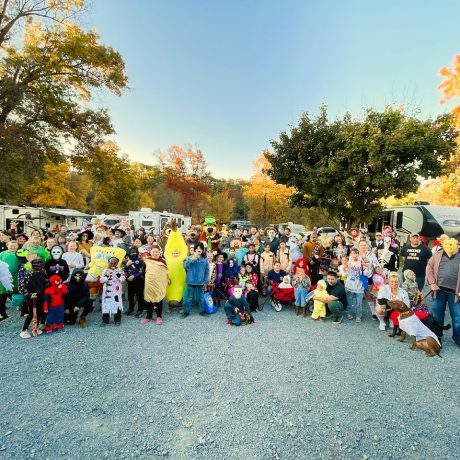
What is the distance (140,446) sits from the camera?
8.06 ft

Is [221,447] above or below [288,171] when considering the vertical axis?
below

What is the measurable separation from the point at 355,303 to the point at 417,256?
5.67ft

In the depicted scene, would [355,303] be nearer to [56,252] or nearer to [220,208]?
[56,252]

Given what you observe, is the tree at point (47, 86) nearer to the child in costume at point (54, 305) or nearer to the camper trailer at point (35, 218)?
the camper trailer at point (35, 218)

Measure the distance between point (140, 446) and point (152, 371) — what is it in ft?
4.14

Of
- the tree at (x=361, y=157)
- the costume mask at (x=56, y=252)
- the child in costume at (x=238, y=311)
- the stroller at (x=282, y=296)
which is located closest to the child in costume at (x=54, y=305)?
the costume mask at (x=56, y=252)

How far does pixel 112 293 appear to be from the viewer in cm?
546

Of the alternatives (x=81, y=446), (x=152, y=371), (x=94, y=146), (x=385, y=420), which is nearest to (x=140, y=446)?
(x=81, y=446)

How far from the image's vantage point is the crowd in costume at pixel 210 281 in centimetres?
488

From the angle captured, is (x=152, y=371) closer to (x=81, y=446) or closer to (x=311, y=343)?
(x=81, y=446)

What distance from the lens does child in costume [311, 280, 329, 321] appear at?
594 cm

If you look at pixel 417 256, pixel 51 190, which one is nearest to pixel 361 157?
pixel 417 256

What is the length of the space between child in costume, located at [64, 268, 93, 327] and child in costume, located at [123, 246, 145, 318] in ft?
2.80

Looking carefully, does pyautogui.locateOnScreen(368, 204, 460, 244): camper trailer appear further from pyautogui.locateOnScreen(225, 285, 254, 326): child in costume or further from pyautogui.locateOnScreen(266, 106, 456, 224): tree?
pyautogui.locateOnScreen(225, 285, 254, 326): child in costume
